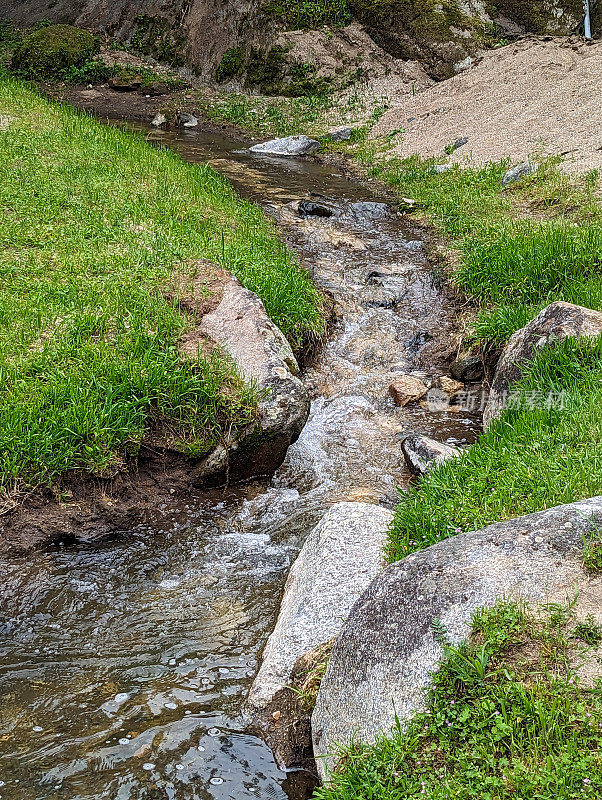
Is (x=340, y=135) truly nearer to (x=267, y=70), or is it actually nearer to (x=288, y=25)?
(x=267, y=70)

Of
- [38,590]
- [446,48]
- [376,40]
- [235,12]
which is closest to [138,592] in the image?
[38,590]

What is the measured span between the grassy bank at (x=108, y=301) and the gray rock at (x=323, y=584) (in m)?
1.38

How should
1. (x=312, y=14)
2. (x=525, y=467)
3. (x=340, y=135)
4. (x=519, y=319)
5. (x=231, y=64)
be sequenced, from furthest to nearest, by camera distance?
(x=231, y=64) → (x=312, y=14) → (x=340, y=135) → (x=519, y=319) → (x=525, y=467)

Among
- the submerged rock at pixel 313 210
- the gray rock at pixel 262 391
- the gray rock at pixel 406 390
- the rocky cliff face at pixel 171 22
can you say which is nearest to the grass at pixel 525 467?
the gray rock at pixel 262 391

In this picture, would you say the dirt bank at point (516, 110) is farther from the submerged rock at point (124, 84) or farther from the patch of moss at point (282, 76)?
the submerged rock at point (124, 84)

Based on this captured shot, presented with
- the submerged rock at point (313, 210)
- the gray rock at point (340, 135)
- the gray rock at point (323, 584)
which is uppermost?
the gray rock at point (323, 584)

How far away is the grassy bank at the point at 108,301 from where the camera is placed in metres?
5.07

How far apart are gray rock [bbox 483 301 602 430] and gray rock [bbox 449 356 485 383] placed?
3.40ft

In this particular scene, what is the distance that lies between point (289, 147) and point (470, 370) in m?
10.5

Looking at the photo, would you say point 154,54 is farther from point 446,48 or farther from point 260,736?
point 260,736

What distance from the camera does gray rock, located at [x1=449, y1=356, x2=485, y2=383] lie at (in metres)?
7.15

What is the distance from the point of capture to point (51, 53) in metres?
22.9

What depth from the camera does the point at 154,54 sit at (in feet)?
79.8

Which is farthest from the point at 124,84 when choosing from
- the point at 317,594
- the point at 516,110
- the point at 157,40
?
the point at 317,594
